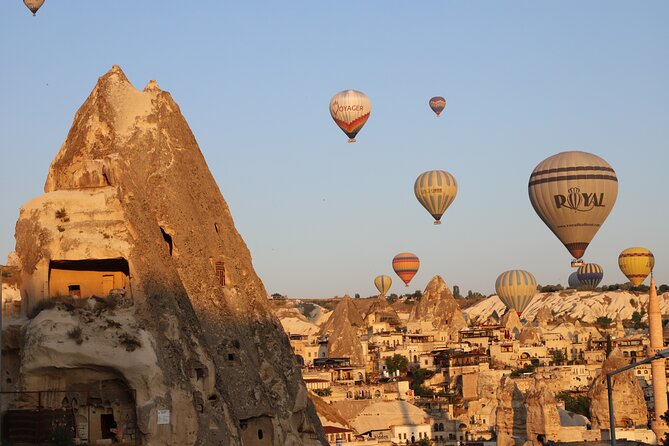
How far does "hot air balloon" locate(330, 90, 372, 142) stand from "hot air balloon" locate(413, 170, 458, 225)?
67.5ft

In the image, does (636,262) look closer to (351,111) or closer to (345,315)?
(345,315)

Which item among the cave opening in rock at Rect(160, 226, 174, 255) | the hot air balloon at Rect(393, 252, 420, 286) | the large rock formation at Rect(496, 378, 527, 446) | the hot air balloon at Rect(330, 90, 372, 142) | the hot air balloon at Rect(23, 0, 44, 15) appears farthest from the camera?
the hot air balloon at Rect(393, 252, 420, 286)

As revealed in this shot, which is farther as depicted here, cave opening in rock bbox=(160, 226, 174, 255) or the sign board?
cave opening in rock bbox=(160, 226, 174, 255)

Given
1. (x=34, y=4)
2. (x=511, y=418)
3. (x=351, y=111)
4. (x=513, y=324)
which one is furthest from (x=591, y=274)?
(x=34, y=4)

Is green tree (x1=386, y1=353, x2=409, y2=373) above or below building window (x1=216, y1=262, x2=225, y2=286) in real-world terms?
above

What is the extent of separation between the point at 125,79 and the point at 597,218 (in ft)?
218

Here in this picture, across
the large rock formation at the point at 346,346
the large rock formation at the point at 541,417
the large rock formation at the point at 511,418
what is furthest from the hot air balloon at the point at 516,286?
the large rock formation at the point at 541,417

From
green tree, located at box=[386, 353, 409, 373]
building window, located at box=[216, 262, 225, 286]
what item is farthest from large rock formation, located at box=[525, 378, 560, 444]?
green tree, located at box=[386, 353, 409, 373]

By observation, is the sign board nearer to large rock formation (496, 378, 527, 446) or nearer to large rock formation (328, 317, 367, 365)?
large rock formation (496, 378, 527, 446)

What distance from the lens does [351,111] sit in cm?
11069

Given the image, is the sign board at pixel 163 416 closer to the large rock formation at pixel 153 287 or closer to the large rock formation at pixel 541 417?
the large rock formation at pixel 153 287

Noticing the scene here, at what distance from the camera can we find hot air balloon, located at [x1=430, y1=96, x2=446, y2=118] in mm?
137875

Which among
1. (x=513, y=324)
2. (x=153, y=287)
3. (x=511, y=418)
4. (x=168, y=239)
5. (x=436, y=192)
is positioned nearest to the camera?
(x=153, y=287)

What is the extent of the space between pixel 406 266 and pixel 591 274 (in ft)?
84.2
